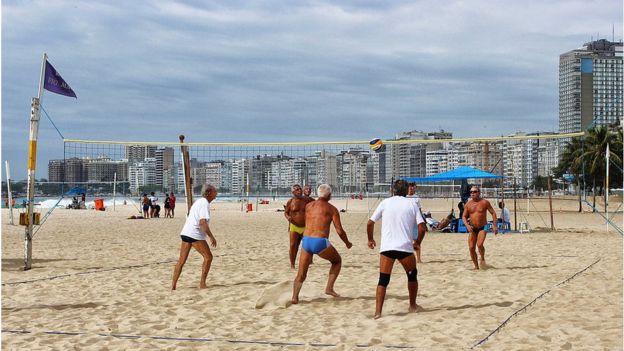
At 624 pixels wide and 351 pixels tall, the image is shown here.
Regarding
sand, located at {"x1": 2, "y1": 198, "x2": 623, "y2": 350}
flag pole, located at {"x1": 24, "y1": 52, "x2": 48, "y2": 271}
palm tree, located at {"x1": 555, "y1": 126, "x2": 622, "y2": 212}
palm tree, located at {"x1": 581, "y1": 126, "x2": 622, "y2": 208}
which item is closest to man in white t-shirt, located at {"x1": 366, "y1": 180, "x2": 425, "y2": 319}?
sand, located at {"x1": 2, "y1": 198, "x2": 623, "y2": 350}

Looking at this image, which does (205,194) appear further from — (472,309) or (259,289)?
(472,309)

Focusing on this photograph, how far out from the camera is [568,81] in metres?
153

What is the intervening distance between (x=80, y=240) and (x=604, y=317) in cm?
1097

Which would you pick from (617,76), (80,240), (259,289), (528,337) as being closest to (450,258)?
(259,289)

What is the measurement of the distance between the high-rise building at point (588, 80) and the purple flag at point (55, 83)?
15265 cm

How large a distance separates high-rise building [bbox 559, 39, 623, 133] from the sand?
151584mm

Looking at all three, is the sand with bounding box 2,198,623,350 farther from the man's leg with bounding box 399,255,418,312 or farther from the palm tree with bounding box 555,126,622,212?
the palm tree with bounding box 555,126,622,212

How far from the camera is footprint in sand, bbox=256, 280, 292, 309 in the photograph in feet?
19.3

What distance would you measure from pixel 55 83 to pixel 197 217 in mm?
3872

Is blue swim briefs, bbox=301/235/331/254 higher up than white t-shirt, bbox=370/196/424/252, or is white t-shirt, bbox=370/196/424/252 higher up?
white t-shirt, bbox=370/196/424/252

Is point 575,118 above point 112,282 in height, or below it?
above

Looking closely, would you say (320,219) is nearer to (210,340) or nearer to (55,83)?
(210,340)

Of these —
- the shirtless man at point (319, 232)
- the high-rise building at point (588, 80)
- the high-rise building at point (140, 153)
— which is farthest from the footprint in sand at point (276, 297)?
the high-rise building at point (588, 80)

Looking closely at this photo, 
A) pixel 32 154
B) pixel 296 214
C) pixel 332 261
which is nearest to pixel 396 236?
pixel 332 261
